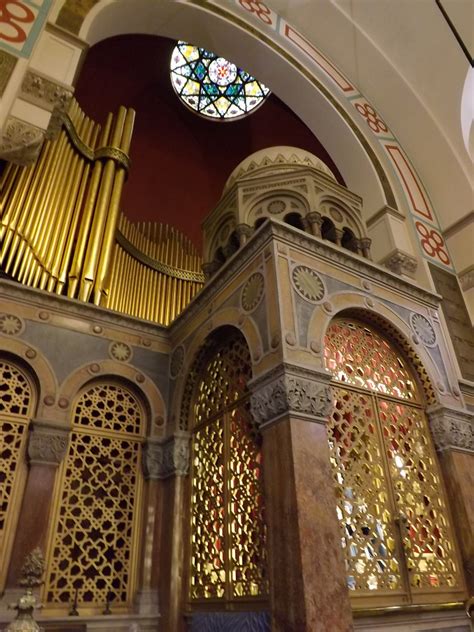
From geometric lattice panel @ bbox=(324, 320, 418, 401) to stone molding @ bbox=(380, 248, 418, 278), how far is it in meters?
2.05

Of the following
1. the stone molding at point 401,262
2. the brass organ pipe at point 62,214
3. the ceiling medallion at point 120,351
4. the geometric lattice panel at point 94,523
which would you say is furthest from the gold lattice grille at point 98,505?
the stone molding at point 401,262

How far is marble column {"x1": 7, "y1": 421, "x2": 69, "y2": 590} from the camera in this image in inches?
148

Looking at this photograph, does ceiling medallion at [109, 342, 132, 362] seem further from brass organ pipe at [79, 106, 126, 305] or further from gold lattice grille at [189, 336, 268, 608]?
gold lattice grille at [189, 336, 268, 608]

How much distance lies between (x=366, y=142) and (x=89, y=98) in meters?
5.02

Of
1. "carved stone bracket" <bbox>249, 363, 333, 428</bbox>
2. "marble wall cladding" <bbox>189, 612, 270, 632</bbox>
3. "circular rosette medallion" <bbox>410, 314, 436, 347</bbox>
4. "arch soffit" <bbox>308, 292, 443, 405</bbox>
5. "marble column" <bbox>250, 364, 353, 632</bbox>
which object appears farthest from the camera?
"circular rosette medallion" <bbox>410, 314, 436, 347</bbox>

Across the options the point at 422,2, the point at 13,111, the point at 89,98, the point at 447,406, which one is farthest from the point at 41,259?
the point at 422,2

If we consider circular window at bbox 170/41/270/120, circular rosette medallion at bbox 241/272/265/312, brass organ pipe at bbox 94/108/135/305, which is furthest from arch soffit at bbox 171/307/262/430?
circular window at bbox 170/41/270/120

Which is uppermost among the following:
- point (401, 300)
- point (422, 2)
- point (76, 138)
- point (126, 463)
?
point (422, 2)

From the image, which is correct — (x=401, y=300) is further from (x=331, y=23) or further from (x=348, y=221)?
(x=331, y=23)

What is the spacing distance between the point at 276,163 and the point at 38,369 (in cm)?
325

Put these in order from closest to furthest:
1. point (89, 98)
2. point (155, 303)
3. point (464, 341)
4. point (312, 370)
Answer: point (312, 370) → point (464, 341) → point (155, 303) → point (89, 98)

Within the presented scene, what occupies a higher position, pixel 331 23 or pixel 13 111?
pixel 331 23

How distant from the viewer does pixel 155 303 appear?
259 inches

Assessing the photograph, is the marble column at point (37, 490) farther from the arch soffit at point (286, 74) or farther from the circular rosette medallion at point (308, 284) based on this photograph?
the arch soffit at point (286, 74)
